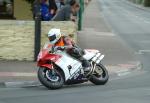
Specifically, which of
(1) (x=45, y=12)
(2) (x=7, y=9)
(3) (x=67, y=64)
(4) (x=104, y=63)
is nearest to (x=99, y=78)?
(3) (x=67, y=64)

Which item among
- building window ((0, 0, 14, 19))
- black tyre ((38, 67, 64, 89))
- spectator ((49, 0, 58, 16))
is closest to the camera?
black tyre ((38, 67, 64, 89))

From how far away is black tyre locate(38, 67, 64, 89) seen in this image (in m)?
12.5

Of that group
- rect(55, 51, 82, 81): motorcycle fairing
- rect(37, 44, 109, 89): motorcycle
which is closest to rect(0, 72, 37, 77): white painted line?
rect(37, 44, 109, 89): motorcycle

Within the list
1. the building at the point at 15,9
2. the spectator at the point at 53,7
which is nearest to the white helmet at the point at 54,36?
the spectator at the point at 53,7

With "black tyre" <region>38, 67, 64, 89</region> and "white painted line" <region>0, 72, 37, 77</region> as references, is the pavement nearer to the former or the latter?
"white painted line" <region>0, 72, 37, 77</region>

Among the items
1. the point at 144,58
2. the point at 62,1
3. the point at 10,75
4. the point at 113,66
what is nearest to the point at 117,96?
the point at 10,75

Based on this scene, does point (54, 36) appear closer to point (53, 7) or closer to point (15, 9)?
point (53, 7)

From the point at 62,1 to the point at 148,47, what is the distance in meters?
4.03

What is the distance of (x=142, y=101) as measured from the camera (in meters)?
10.7

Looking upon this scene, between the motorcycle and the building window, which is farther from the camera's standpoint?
the building window

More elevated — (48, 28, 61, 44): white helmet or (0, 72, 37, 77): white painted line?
(48, 28, 61, 44): white helmet

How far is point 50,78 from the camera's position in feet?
41.4

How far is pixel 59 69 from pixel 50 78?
297 mm

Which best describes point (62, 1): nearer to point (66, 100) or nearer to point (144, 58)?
point (144, 58)
